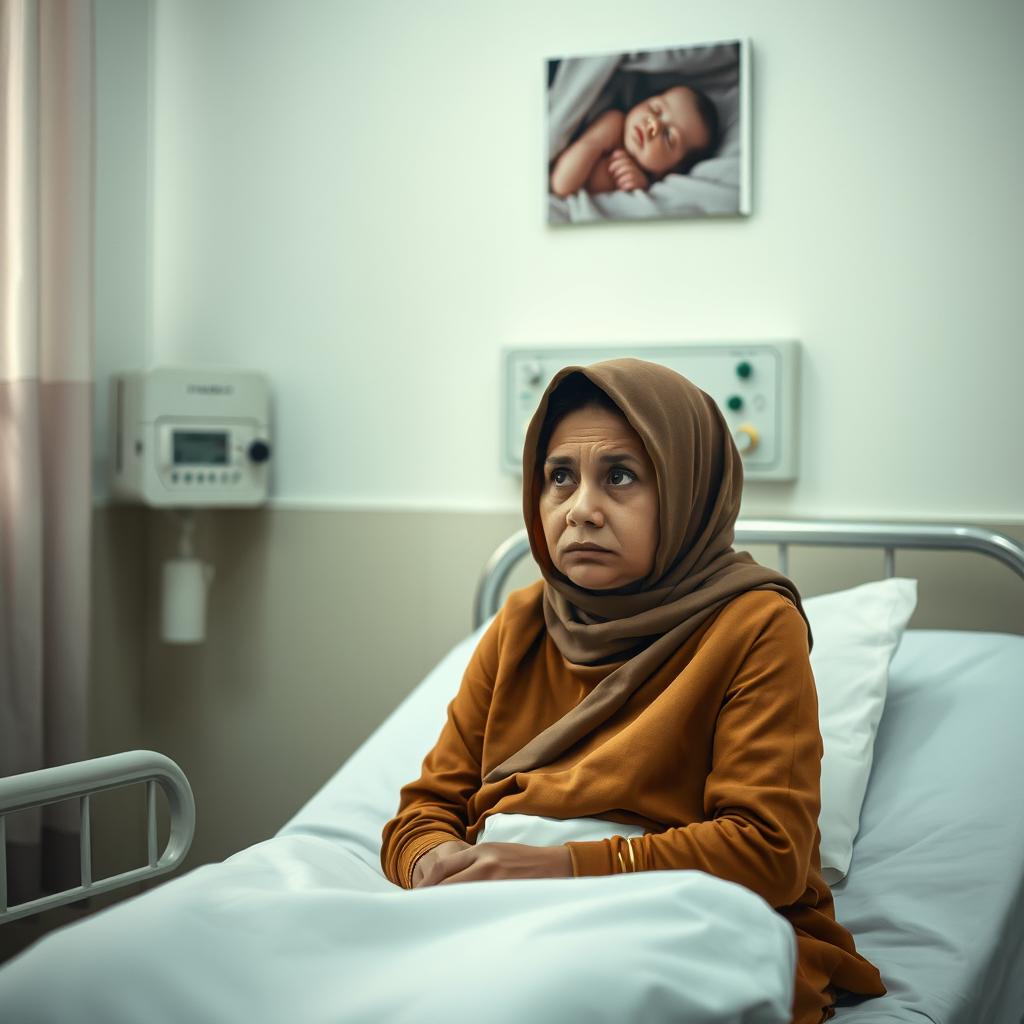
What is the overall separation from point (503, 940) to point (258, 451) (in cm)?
172

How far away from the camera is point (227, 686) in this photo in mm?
2568

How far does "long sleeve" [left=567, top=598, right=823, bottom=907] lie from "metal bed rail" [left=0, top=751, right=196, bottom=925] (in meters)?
0.50

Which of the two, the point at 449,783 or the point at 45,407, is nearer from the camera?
the point at 449,783

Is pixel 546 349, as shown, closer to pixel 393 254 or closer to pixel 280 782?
pixel 393 254

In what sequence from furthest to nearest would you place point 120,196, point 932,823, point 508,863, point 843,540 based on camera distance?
point 120,196 < point 843,540 < point 932,823 < point 508,863

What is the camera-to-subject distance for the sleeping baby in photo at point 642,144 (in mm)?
2182

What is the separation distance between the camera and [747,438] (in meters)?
2.15

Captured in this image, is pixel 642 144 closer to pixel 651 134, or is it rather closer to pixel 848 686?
pixel 651 134

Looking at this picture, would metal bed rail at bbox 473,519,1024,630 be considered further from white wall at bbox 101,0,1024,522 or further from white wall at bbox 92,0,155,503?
white wall at bbox 92,0,155,503

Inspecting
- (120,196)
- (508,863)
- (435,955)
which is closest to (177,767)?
(508,863)

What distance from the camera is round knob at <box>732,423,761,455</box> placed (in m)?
2.15

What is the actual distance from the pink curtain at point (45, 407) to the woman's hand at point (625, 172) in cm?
105

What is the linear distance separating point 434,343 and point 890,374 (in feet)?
3.10

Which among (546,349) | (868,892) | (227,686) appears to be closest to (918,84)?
(546,349)
